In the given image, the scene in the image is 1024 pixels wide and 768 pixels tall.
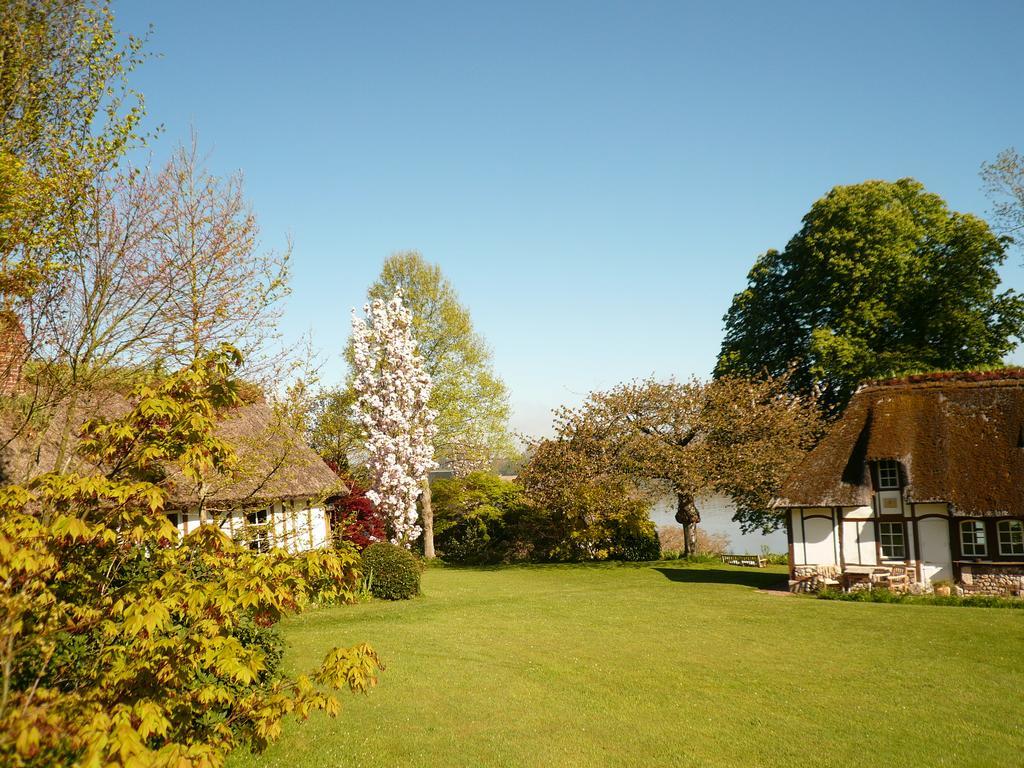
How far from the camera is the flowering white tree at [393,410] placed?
29234mm

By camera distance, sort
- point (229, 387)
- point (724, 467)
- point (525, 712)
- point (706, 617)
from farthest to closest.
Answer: point (724, 467) → point (706, 617) → point (525, 712) → point (229, 387)

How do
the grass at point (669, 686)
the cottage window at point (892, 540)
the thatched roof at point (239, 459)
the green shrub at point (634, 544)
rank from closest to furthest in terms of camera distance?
the grass at point (669, 686) → the thatched roof at point (239, 459) → the cottage window at point (892, 540) → the green shrub at point (634, 544)

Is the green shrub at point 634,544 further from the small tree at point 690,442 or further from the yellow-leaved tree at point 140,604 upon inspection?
the yellow-leaved tree at point 140,604

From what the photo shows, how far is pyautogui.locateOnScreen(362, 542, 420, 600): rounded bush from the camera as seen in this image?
2184 cm

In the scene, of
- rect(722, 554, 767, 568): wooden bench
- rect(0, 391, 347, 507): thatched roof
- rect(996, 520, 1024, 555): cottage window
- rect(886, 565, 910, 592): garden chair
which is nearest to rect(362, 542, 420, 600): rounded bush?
rect(0, 391, 347, 507): thatched roof

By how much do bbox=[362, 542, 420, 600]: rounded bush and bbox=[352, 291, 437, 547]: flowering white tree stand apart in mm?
6406

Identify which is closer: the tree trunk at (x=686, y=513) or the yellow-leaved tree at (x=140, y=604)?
the yellow-leaved tree at (x=140, y=604)

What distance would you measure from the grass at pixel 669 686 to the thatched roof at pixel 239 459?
11.4 ft

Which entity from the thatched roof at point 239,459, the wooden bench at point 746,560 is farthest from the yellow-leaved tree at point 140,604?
the wooden bench at point 746,560

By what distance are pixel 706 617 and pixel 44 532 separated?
701 inches

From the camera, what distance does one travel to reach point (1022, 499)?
20.9 m

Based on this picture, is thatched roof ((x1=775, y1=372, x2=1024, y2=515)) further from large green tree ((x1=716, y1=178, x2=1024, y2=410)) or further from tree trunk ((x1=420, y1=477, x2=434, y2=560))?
tree trunk ((x1=420, y1=477, x2=434, y2=560))

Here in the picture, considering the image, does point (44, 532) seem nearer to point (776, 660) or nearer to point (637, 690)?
point (637, 690)

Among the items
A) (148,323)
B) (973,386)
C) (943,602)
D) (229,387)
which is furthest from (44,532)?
(973,386)
